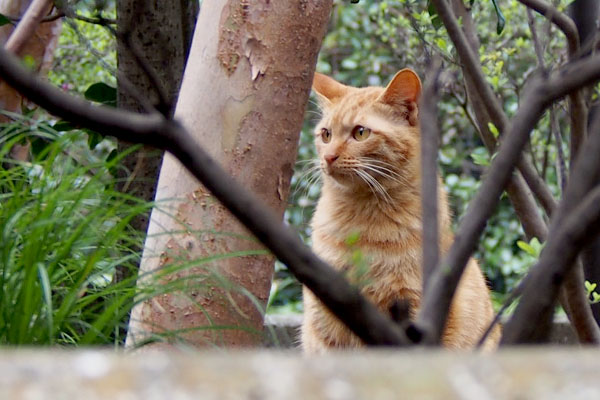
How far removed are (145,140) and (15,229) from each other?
0.72m

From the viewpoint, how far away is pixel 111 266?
1535 millimetres

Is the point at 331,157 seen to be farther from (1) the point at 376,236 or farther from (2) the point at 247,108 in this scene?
(2) the point at 247,108

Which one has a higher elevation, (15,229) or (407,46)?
(407,46)

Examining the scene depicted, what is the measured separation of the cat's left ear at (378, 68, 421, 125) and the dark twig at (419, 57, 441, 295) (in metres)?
1.73

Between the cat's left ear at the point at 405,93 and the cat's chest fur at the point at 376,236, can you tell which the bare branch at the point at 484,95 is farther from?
the cat's chest fur at the point at 376,236

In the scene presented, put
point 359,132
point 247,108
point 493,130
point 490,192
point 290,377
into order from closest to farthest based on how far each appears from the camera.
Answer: point 290,377
point 490,192
point 247,108
point 493,130
point 359,132

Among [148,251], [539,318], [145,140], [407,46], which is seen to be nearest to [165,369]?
[145,140]

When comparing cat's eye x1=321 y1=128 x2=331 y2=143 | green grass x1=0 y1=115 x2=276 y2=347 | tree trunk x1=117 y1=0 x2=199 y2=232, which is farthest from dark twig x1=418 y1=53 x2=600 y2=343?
cat's eye x1=321 y1=128 x2=331 y2=143

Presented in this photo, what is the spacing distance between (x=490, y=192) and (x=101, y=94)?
2.05 m

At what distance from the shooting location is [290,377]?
64cm

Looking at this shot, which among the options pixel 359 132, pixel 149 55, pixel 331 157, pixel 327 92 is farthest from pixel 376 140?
pixel 149 55

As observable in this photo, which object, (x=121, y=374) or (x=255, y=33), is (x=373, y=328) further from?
(x=255, y=33)

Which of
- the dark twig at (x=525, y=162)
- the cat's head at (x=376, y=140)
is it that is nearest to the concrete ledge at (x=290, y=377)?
the dark twig at (x=525, y=162)

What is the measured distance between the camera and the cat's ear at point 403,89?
2.86 metres
